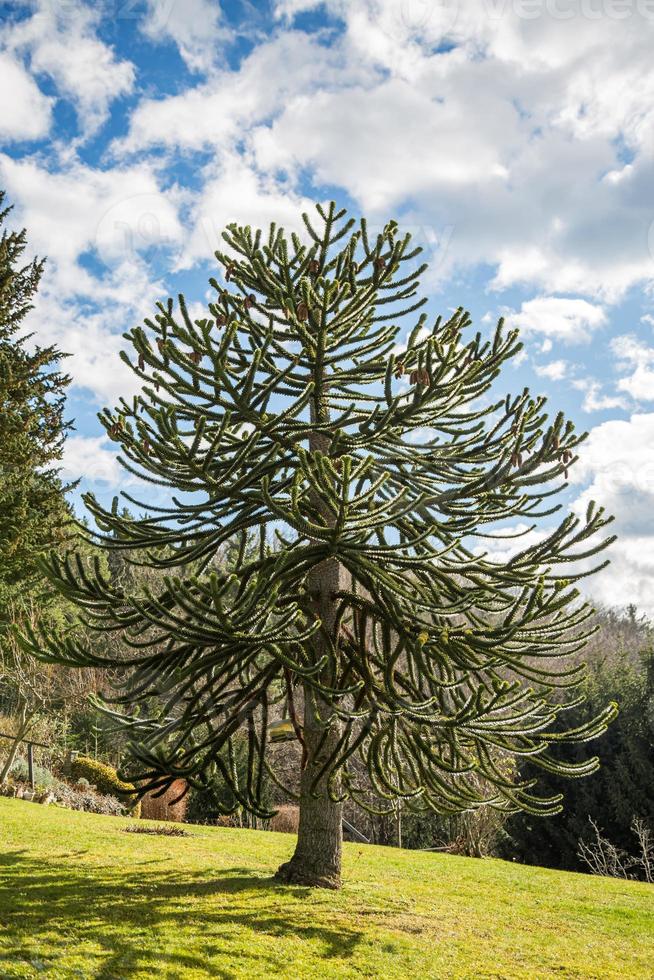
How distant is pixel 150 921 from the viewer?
5.78 metres

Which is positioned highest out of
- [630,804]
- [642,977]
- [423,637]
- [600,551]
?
[600,551]

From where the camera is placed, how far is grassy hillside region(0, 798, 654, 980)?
16.8 feet

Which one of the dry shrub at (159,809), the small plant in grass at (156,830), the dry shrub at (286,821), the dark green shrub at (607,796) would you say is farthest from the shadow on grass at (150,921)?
the dry shrub at (286,821)

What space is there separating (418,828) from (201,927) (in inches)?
522

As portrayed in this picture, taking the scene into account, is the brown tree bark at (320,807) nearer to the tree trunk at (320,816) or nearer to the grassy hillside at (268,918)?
the tree trunk at (320,816)

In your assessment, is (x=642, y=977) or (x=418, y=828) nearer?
(x=642, y=977)

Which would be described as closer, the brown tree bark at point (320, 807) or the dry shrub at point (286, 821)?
the brown tree bark at point (320, 807)

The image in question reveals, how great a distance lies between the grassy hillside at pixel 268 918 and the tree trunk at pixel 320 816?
278mm

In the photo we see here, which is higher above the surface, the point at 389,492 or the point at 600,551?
the point at 389,492

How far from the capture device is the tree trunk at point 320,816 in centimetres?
704

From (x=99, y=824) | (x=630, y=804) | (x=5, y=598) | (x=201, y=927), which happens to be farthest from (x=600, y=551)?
(x=5, y=598)

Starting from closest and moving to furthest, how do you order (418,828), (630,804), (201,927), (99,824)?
(201,927) < (99,824) < (630,804) < (418,828)

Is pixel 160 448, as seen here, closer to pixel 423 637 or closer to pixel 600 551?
pixel 423 637

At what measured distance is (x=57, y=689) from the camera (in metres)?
18.8
